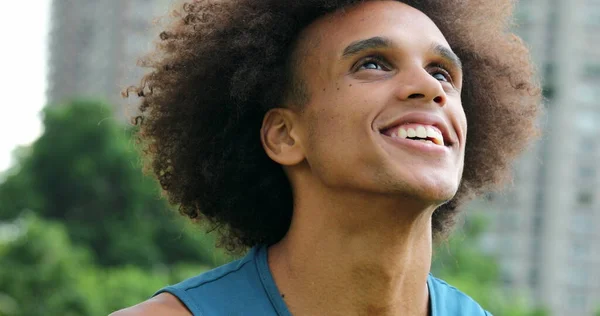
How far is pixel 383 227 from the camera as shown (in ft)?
17.8

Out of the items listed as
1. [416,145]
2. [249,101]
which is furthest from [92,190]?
[416,145]

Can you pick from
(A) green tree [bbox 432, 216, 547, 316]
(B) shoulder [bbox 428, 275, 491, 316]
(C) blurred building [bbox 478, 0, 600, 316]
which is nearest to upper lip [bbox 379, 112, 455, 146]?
(B) shoulder [bbox 428, 275, 491, 316]

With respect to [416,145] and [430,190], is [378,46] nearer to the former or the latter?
[416,145]

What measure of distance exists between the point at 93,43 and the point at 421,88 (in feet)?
316

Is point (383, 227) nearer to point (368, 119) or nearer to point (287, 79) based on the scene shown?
point (368, 119)

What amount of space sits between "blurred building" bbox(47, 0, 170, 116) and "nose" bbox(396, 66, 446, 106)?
265 feet

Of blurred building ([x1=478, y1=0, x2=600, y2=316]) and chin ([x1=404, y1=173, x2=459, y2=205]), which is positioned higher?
blurred building ([x1=478, y1=0, x2=600, y2=316])

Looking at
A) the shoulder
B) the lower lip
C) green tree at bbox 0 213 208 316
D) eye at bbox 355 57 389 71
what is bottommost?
the shoulder

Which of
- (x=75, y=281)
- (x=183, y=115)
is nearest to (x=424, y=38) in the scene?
(x=183, y=115)

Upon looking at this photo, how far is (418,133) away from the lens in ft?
17.7

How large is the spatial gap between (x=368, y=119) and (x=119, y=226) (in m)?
43.9

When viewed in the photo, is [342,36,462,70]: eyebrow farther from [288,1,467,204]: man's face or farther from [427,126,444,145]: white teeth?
[427,126,444,145]: white teeth

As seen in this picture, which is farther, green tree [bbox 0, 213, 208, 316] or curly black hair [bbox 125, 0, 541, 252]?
green tree [bbox 0, 213, 208, 316]

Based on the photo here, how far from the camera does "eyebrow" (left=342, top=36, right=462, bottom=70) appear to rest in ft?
18.5
